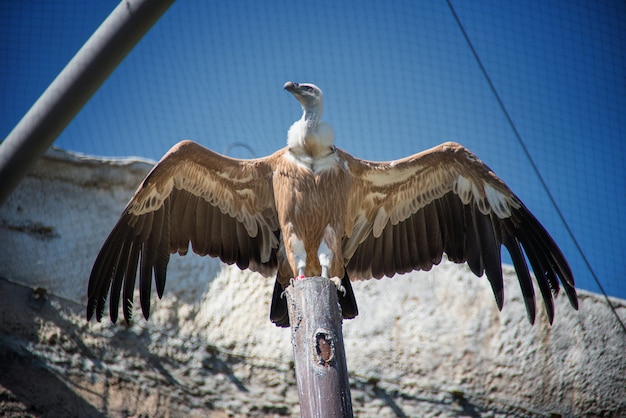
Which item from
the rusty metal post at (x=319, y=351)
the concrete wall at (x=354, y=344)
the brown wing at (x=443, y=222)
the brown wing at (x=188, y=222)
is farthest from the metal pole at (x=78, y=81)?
the concrete wall at (x=354, y=344)

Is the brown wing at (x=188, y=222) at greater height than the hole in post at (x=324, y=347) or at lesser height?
greater

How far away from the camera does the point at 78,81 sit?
132 inches

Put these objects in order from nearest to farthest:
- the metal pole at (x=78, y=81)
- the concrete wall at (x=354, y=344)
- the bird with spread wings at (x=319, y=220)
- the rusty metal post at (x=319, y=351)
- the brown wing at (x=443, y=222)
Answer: the rusty metal post at (x=319, y=351)
the metal pole at (x=78, y=81)
the bird with spread wings at (x=319, y=220)
the brown wing at (x=443, y=222)
the concrete wall at (x=354, y=344)

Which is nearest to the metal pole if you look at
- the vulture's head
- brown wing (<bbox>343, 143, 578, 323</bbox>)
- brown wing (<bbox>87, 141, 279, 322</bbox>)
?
brown wing (<bbox>87, 141, 279, 322</bbox>)

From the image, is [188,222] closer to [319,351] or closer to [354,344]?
[319,351]

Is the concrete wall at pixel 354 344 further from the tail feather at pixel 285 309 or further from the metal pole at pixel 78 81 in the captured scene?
the metal pole at pixel 78 81

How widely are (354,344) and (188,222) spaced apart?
2.17 metres

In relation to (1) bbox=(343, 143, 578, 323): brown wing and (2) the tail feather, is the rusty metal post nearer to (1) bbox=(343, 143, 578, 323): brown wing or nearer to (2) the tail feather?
(2) the tail feather

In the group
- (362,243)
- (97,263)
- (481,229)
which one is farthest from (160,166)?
(481,229)

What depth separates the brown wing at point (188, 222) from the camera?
169 inches

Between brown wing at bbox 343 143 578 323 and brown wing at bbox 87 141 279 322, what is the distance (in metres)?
0.57

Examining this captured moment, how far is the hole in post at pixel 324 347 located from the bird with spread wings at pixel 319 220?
98 cm

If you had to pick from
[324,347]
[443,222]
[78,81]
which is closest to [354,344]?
[443,222]

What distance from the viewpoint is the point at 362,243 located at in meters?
4.78
